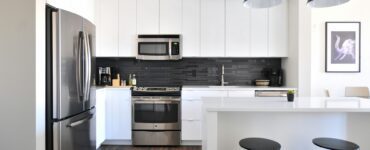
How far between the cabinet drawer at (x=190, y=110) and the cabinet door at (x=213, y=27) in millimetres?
834

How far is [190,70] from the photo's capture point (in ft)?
14.7

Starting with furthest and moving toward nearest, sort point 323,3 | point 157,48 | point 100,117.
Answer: point 157,48 → point 100,117 → point 323,3

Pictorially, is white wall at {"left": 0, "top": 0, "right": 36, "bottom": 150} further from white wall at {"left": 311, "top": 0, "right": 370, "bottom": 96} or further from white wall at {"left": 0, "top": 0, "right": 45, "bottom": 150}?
white wall at {"left": 311, "top": 0, "right": 370, "bottom": 96}

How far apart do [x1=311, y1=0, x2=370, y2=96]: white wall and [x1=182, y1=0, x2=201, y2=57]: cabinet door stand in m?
2.03

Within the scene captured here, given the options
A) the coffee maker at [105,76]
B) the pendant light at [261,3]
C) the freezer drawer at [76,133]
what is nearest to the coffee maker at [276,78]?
the pendant light at [261,3]

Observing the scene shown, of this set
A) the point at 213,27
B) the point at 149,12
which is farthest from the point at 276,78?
the point at 149,12

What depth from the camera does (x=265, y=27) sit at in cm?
411

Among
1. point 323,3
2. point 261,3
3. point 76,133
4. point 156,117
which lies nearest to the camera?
point 323,3

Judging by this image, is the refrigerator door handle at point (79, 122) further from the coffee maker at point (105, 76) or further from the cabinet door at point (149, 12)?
the cabinet door at point (149, 12)

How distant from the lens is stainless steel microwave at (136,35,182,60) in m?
4.05

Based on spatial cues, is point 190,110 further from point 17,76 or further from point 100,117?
point 17,76

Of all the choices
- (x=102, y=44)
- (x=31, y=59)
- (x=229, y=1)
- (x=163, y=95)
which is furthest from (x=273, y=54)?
(x=31, y=59)

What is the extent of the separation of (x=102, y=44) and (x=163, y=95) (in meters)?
1.31

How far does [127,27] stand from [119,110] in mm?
1310
